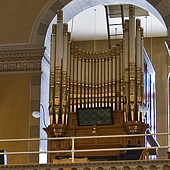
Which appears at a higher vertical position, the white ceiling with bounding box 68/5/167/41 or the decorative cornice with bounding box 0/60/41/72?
the white ceiling with bounding box 68/5/167/41

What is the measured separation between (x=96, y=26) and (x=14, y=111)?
6.26 m

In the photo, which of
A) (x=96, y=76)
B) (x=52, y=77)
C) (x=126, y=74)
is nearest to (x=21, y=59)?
→ (x=52, y=77)

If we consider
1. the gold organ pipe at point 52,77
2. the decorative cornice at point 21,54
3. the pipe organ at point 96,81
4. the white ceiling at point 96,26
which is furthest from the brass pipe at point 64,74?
the white ceiling at point 96,26

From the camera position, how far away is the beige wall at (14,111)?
15.0 m

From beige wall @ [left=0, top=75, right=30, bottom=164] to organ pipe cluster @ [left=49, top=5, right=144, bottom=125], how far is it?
81cm

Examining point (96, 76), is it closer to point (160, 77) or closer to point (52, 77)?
point (52, 77)

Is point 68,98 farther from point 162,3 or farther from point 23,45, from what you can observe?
point 162,3

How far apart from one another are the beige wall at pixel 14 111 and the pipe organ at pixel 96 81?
75 centimetres

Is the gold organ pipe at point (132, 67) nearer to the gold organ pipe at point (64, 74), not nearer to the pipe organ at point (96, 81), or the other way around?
the pipe organ at point (96, 81)

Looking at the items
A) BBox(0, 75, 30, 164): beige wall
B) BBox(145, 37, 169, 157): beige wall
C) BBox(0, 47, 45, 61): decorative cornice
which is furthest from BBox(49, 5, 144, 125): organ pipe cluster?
BBox(145, 37, 169, 157): beige wall

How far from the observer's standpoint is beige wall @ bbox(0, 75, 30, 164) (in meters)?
15.0

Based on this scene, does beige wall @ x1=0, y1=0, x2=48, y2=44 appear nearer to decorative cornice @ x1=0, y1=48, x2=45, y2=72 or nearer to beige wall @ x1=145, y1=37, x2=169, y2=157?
decorative cornice @ x1=0, y1=48, x2=45, y2=72

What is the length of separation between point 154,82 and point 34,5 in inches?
203

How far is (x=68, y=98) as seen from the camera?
14961 millimetres
